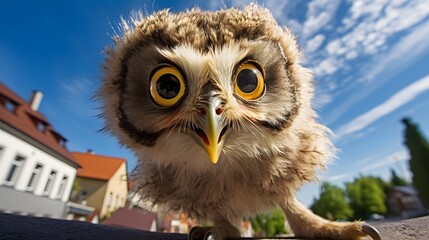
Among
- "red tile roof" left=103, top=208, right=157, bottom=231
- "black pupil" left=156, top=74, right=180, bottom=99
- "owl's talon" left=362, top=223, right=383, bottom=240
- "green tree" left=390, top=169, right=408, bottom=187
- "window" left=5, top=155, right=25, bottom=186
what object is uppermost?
Answer: "green tree" left=390, top=169, right=408, bottom=187

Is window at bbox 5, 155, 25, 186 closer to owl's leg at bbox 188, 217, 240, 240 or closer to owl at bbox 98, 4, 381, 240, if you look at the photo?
owl at bbox 98, 4, 381, 240

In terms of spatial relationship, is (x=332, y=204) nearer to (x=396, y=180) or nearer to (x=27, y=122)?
(x=396, y=180)

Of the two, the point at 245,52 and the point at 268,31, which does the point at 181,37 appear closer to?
the point at 245,52

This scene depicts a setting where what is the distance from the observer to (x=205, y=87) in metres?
0.84

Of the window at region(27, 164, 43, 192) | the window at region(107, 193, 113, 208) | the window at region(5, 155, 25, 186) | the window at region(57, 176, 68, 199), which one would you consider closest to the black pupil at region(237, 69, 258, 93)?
the window at region(5, 155, 25, 186)

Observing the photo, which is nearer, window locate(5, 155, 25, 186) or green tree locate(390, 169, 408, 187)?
window locate(5, 155, 25, 186)

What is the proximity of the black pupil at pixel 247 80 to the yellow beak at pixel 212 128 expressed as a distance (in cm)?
14

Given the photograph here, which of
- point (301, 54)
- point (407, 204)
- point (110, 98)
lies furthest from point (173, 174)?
point (407, 204)

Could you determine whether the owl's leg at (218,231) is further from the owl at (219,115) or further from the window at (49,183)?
the window at (49,183)

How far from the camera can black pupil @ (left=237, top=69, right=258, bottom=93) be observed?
0.89 metres

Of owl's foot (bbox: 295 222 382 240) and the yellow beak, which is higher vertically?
the yellow beak

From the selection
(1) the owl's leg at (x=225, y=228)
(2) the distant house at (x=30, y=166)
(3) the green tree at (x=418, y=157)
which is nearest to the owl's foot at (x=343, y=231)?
(1) the owl's leg at (x=225, y=228)

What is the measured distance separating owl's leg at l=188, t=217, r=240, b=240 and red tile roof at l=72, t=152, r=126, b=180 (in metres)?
16.7

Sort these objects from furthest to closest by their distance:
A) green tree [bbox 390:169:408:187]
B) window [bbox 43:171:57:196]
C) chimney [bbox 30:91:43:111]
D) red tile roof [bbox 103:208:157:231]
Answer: green tree [bbox 390:169:408:187] → chimney [bbox 30:91:43:111] → window [bbox 43:171:57:196] → red tile roof [bbox 103:208:157:231]
